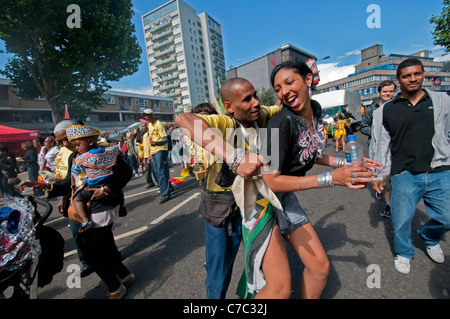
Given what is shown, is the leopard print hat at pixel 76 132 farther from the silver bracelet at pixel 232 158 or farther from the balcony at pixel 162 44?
the balcony at pixel 162 44

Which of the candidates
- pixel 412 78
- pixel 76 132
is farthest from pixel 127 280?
pixel 412 78

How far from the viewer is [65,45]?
10.9 metres

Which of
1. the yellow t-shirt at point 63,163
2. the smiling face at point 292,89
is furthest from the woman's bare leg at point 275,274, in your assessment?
the yellow t-shirt at point 63,163

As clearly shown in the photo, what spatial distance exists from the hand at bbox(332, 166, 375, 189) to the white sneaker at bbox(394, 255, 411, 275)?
5.34 feet

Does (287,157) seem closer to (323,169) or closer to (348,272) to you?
(348,272)

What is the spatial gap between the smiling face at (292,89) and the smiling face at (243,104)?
A: 0.84ft

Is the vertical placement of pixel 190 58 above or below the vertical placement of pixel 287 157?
above

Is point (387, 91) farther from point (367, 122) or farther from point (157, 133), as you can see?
point (157, 133)

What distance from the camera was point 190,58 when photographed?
5991cm

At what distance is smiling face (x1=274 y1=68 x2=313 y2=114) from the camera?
1.55 meters

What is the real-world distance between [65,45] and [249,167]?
1451 centimetres

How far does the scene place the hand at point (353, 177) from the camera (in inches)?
46.5
